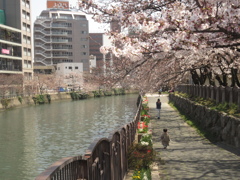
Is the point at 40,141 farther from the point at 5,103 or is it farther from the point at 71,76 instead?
the point at 71,76

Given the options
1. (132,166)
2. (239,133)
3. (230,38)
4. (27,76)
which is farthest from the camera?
(27,76)

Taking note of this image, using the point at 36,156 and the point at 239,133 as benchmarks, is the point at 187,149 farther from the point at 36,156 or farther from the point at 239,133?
the point at 36,156

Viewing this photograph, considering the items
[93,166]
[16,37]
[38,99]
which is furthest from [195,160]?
[16,37]

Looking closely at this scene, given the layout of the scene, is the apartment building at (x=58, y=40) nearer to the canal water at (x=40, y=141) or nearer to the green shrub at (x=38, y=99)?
the green shrub at (x=38, y=99)

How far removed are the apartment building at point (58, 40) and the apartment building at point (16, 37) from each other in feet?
92.4

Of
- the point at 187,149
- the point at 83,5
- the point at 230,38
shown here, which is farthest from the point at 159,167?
the point at 83,5

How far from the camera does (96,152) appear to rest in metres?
5.96

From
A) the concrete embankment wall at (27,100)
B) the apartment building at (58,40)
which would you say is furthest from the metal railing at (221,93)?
the apartment building at (58,40)

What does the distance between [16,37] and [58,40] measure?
126 feet

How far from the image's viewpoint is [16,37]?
68.9 meters

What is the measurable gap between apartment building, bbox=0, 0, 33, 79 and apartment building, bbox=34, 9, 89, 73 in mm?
28169

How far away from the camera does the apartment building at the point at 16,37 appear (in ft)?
214

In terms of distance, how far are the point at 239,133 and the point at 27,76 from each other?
6303 cm

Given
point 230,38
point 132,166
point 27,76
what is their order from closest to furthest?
point 230,38 → point 132,166 → point 27,76
